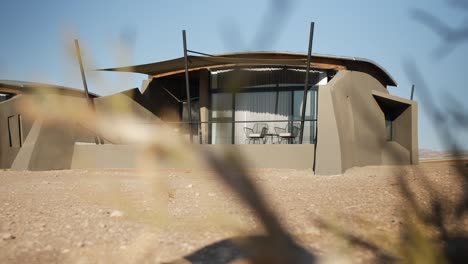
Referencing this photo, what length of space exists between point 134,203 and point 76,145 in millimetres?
13222

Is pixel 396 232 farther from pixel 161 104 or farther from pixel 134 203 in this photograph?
pixel 161 104

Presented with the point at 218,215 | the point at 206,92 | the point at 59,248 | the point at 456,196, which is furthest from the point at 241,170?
the point at 206,92

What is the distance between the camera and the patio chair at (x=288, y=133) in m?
12.7

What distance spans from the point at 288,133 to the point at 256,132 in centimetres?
164

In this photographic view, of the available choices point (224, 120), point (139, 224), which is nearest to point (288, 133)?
point (224, 120)

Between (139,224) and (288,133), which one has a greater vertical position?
(139,224)

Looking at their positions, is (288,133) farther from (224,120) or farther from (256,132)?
(224,120)

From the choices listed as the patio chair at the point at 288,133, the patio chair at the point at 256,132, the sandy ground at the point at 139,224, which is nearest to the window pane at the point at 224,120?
the sandy ground at the point at 139,224

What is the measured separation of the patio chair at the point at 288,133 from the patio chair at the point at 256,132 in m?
0.51

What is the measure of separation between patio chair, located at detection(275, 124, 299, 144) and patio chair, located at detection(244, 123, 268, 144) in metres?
0.51

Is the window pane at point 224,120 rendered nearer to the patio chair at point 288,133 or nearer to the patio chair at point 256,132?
the patio chair at point 288,133

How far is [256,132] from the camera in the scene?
1415 cm

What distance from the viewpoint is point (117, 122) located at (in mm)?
642

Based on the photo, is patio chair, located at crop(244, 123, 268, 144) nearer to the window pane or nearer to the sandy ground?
the window pane
